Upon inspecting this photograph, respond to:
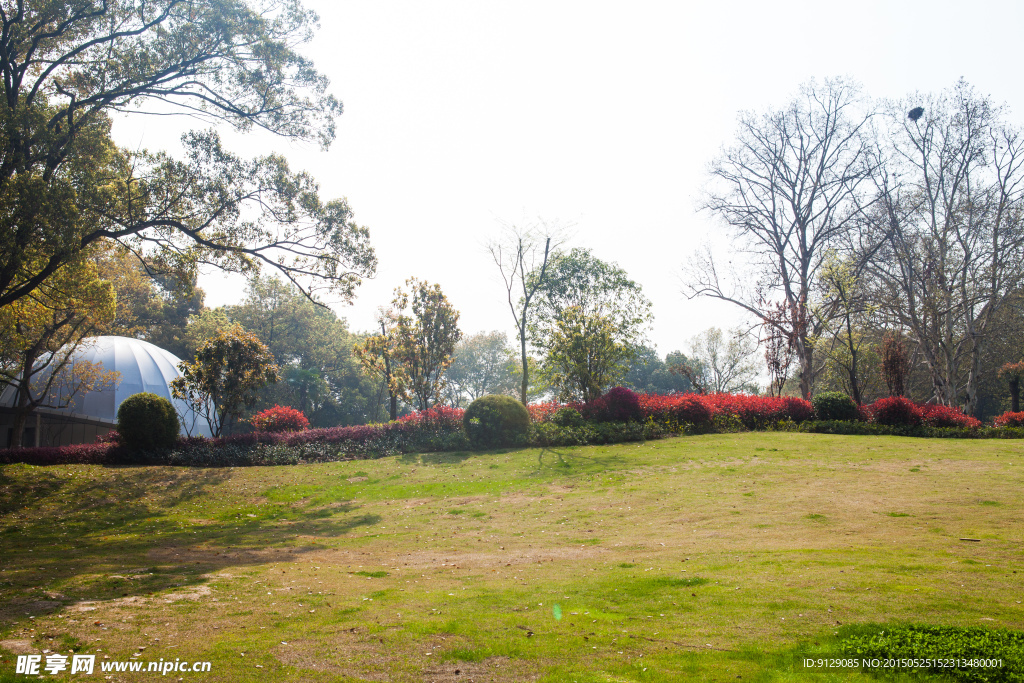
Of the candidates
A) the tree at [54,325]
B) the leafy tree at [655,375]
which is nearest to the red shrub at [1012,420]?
the tree at [54,325]

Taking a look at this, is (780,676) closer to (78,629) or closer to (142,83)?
(78,629)

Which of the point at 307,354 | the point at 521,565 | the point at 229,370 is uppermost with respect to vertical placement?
the point at 307,354

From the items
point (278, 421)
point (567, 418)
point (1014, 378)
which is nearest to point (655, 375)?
point (1014, 378)

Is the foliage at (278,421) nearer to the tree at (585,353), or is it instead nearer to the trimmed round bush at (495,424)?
the trimmed round bush at (495,424)

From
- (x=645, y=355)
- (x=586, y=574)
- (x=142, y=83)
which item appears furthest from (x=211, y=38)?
(x=645, y=355)

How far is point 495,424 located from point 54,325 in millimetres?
15768

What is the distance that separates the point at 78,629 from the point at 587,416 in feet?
57.2

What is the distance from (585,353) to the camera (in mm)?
23281

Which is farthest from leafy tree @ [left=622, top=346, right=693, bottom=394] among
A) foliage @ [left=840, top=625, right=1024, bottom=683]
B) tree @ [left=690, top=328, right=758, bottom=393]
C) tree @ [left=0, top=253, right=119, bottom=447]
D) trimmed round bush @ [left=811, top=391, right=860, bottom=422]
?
foliage @ [left=840, top=625, right=1024, bottom=683]

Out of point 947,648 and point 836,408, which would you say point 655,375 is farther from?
point 947,648

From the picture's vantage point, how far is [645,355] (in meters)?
65.5

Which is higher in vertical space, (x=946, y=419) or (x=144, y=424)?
(x=144, y=424)

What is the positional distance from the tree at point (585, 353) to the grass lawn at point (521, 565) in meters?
8.71

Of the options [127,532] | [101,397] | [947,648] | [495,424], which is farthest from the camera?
[101,397]
